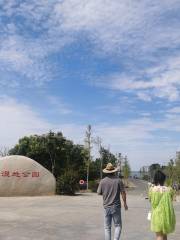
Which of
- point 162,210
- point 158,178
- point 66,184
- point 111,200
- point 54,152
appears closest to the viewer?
point 162,210

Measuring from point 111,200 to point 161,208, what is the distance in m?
1.82

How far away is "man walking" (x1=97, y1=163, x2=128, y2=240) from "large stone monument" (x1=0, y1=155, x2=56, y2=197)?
18415mm

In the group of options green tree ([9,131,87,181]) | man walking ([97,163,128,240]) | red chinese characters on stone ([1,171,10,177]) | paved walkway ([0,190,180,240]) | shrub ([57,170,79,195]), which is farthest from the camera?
green tree ([9,131,87,181])

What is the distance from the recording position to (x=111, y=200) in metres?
9.93

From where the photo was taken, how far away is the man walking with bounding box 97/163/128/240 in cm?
984

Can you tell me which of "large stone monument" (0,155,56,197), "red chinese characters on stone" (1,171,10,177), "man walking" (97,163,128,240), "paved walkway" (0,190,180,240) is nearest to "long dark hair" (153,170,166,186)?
"man walking" (97,163,128,240)

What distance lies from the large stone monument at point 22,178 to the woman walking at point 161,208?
20.3m

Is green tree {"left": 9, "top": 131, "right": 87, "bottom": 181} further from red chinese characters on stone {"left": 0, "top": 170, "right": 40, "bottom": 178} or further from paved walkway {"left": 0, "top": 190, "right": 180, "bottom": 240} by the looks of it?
paved walkway {"left": 0, "top": 190, "right": 180, "bottom": 240}

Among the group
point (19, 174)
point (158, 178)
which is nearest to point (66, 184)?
point (19, 174)

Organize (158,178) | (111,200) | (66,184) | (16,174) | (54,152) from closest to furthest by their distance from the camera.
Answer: (158,178) → (111,200) → (16,174) → (66,184) → (54,152)

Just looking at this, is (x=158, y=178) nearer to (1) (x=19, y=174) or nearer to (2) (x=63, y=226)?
(2) (x=63, y=226)

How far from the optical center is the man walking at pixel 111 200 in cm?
984

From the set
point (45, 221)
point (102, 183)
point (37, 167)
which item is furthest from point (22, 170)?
point (102, 183)

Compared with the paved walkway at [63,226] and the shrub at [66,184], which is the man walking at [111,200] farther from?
the shrub at [66,184]
